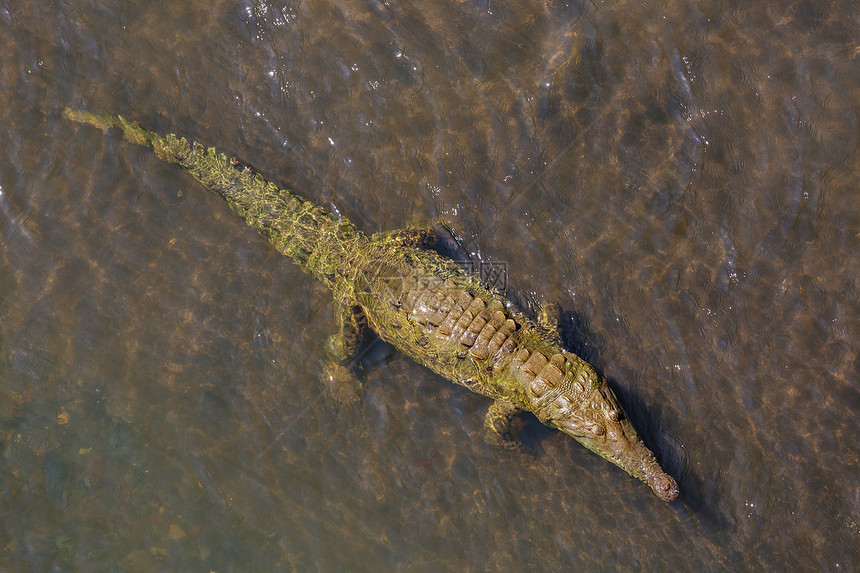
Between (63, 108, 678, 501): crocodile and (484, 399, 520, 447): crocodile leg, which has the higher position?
(63, 108, 678, 501): crocodile

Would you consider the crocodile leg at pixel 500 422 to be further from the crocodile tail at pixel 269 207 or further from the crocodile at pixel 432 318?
the crocodile tail at pixel 269 207

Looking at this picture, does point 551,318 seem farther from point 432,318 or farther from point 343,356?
point 343,356

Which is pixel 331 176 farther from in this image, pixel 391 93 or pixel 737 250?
pixel 737 250

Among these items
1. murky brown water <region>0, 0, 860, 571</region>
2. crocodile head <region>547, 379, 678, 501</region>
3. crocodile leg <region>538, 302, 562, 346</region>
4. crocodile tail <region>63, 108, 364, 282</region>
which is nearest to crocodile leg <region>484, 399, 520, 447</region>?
murky brown water <region>0, 0, 860, 571</region>

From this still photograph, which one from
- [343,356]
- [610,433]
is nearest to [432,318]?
[343,356]

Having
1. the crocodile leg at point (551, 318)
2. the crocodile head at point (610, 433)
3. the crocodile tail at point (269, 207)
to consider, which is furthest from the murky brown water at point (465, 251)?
the crocodile head at point (610, 433)

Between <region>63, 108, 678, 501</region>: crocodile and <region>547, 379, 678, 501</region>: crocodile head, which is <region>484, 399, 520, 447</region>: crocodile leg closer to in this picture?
<region>63, 108, 678, 501</region>: crocodile
